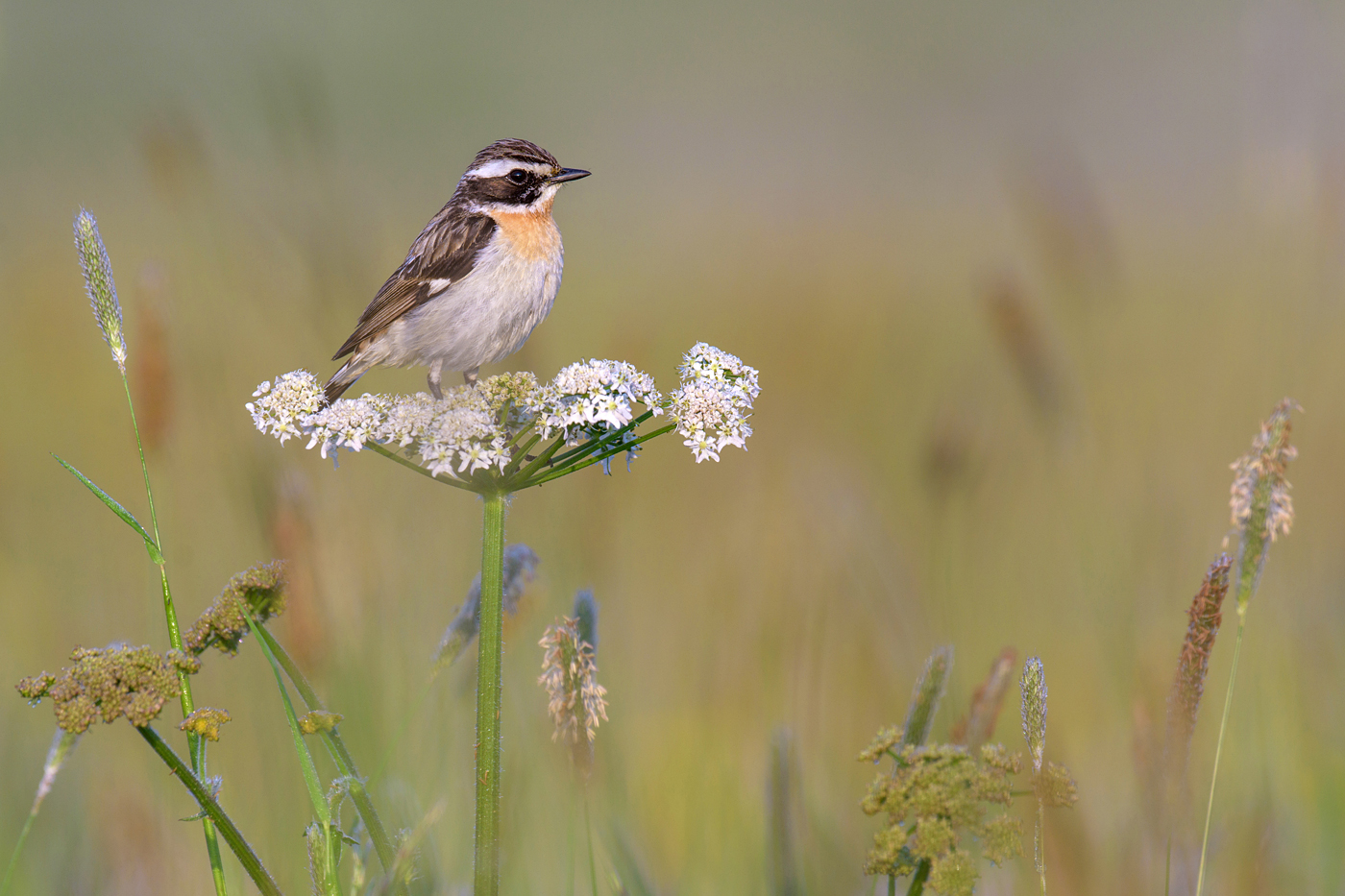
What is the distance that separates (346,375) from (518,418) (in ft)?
6.68

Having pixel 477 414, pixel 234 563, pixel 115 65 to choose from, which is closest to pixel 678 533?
pixel 234 563

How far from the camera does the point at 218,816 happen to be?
1.67m

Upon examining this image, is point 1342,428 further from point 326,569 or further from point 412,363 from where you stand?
point 326,569

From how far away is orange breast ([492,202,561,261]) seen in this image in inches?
157

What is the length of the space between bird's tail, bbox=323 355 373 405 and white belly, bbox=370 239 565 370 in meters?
0.12

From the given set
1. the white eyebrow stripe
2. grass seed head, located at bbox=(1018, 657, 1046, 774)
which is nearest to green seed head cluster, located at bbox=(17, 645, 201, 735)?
grass seed head, located at bbox=(1018, 657, 1046, 774)

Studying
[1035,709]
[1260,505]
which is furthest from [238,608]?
[1260,505]

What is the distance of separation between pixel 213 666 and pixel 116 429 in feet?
16.0

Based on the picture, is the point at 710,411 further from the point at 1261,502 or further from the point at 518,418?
the point at 1261,502

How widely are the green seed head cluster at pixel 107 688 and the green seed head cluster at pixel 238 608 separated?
214 mm

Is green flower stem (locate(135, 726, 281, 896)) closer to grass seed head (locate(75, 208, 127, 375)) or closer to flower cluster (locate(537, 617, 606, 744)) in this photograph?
flower cluster (locate(537, 617, 606, 744))

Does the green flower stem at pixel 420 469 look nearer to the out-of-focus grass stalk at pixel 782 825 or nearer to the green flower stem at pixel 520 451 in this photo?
the green flower stem at pixel 520 451

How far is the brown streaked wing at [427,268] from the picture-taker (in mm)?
3941

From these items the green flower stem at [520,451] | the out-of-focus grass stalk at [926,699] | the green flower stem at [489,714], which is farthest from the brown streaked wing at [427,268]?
the out-of-focus grass stalk at [926,699]
